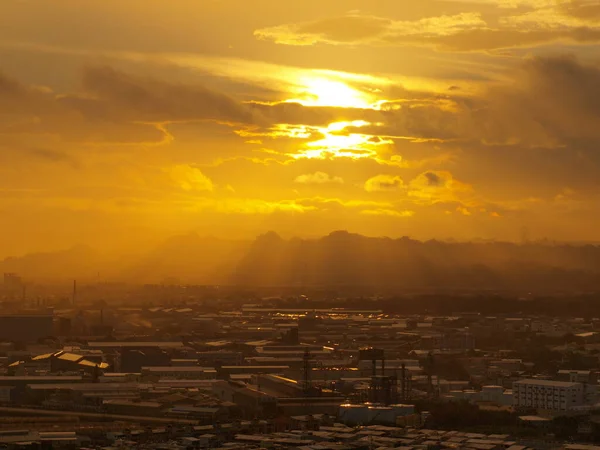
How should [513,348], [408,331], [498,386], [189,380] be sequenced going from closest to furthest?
[498,386]
[189,380]
[513,348]
[408,331]

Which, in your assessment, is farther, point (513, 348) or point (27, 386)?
point (513, 348)

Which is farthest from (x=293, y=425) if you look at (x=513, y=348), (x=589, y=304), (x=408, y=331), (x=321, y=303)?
(x=321, y=303)

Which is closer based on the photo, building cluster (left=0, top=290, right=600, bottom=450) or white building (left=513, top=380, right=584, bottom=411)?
building cluster (left=0, top=290, right=600, bottom=450)

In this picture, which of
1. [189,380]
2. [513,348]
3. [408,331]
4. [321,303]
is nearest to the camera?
[189,380]

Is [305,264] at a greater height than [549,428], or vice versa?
[305,264]

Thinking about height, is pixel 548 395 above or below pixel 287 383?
below

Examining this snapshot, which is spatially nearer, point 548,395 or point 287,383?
point 548,395

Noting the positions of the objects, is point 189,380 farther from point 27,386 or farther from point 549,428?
point 549,428

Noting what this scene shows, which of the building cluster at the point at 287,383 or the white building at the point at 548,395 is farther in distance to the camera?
the white building at the point at 548,395
